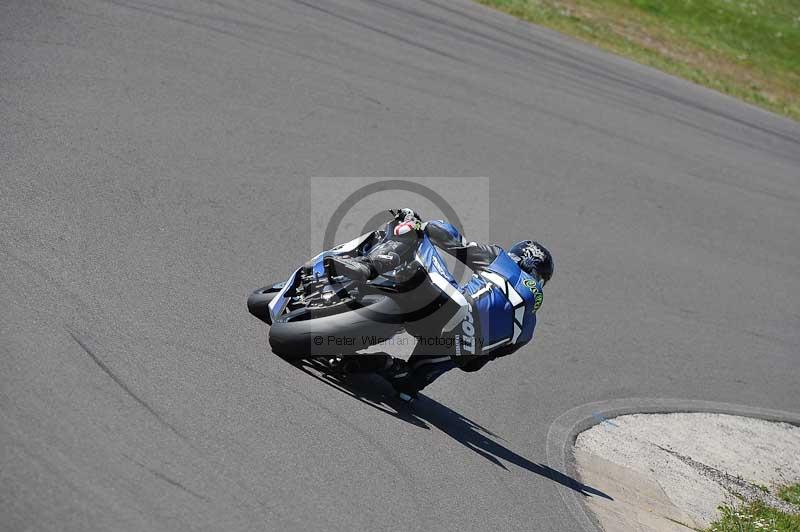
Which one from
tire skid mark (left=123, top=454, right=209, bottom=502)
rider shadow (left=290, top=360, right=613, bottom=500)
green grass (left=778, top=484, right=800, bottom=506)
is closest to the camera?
tire skid mark (left=123, top=454, right=209, bottom=502)

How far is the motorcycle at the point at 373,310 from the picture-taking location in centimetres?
652

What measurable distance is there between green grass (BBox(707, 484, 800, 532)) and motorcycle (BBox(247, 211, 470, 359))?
3.01 meters

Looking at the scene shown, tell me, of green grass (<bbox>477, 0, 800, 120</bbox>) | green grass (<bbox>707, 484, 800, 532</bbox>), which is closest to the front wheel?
green grass (<bbox>707, 484, 800, 532</bbox>)

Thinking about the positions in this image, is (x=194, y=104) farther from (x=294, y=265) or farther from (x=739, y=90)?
(x=739, y=90)

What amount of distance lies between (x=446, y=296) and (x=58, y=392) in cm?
285

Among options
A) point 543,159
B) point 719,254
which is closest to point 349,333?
point 543,159

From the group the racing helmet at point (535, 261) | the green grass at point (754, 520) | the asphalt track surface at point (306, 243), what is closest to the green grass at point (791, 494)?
the green grass at point (754, 520)

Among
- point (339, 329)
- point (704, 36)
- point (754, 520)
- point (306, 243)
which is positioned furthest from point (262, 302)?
point (704, 36)

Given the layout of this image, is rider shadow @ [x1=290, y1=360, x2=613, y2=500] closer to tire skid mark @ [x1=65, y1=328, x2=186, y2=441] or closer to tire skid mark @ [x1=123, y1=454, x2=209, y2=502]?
tire skid mark @ [x1=65, y1=328, x2=186, y2=441]

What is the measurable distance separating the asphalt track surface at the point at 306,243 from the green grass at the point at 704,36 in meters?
1.25

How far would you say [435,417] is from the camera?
23.6 ft

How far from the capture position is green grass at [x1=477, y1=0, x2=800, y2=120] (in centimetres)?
1892

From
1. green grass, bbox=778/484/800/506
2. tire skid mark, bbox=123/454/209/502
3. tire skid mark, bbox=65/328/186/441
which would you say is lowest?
green grass, bbox=778/484/800/506

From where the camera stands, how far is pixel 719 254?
1270cm
